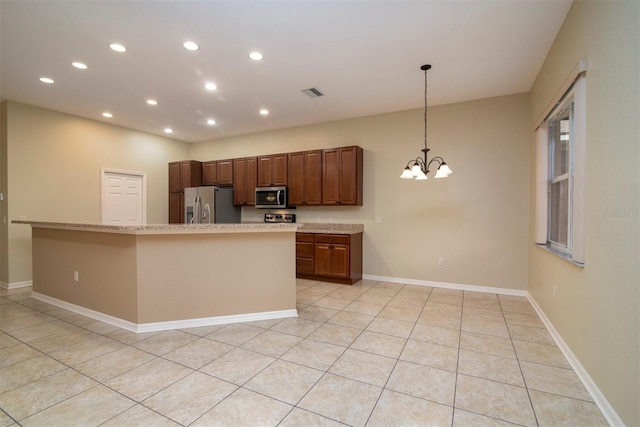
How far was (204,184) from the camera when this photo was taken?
654 centimetres

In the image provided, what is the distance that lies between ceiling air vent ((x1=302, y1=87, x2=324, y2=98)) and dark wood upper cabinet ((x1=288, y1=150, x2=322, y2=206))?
3.83 ft

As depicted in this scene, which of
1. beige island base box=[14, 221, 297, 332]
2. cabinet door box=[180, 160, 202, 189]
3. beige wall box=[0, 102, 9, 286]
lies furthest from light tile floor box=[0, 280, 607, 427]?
cabinet door box=[180, 160, 202, 189]

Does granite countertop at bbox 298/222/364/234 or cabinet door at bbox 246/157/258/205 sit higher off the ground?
cabinet door at bbox 246/157/258/205

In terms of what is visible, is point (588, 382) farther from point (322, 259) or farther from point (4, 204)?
point (4, 204)

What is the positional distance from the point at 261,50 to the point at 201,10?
709 millimetres

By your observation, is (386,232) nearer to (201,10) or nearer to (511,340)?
(511,340)

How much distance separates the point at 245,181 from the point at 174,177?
6.00 feet

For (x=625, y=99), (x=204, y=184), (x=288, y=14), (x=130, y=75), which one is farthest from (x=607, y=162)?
(x=204, y=184)

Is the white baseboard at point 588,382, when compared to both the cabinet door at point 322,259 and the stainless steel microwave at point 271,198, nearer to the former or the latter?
the cabinet door at point 322,259

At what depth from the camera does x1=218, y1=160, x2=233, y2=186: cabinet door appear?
20.3 feet

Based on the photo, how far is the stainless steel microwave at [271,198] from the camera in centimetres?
552

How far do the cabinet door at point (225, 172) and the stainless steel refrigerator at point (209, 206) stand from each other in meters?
0.15

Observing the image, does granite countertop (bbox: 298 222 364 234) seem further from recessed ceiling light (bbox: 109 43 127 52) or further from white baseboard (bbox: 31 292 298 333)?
recessed ceiling light (bbox: 109 43 127 52)

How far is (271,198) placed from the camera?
221 inches
